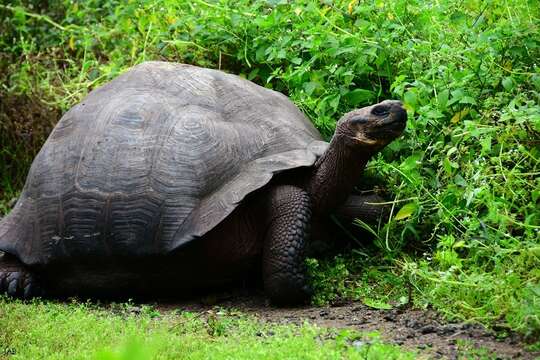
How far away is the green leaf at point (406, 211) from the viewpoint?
456 centimetres

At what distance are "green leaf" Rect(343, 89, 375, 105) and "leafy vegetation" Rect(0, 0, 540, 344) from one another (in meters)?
0.02

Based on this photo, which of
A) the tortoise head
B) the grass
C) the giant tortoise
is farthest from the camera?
the giant tortoise

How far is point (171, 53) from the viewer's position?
650 centimetres

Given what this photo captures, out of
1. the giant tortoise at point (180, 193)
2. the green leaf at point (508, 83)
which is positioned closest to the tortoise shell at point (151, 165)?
the giant tortoise at point (180, 193)

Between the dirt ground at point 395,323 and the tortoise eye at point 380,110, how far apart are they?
3.34ft

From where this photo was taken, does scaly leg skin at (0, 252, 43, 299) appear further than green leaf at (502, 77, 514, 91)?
Yes

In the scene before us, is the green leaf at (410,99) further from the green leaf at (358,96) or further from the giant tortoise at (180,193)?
the green leaf at (358,96)

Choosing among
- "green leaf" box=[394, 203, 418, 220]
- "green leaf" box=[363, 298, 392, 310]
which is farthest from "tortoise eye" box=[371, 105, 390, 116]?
"green leaf" box=[363, 298, 392, 310]

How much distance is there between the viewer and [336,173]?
186 inches

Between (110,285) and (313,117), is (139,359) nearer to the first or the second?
(110,285)

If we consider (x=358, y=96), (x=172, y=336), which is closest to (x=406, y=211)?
(x=358, y=96)

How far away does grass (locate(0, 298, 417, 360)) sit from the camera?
3.36 metres

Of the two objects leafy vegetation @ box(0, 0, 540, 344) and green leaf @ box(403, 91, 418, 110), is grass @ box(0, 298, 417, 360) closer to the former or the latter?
leafy vegetation @ box(0, 0, 540, 344)

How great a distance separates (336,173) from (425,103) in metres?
0.73
